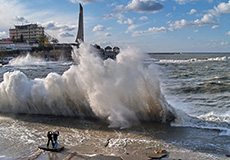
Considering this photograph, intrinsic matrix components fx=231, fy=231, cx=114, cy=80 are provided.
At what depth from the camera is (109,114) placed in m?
12.2

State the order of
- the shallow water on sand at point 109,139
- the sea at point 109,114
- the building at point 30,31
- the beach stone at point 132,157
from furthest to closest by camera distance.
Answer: the building at point 30,31
the sea at point 109,114
the shallow water on sand at point 109,139
the beach stone at point 132,157

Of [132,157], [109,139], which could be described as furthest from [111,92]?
[132,157]

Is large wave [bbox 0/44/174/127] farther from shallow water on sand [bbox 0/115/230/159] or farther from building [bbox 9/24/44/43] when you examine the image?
building [bbox 9/24/44/43]

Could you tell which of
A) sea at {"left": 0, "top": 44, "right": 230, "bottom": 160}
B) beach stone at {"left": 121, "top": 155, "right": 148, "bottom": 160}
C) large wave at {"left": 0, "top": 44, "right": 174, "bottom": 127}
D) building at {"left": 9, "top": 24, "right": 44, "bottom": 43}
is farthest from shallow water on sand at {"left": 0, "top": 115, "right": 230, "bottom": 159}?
building at {"left": 9, "top": 24, "right": 44, "bottom": 43}

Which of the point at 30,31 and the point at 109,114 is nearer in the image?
the point at 109,114

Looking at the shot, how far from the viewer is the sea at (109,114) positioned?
886cm

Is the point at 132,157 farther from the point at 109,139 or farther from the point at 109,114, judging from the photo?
the point at 109,114

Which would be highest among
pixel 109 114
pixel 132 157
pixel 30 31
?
pixel 30 31

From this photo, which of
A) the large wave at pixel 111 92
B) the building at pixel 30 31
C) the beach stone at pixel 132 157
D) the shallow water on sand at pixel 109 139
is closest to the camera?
the beach stone at pixel 132 157

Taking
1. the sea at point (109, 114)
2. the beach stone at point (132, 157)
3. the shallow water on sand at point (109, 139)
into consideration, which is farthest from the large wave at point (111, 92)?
the beach stone at point (132, 157)

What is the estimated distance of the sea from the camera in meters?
8.86

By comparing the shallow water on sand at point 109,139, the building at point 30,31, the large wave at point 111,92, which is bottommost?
the shallow water on sand at point 109,139

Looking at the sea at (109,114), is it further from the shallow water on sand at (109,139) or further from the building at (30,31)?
the building at (30,31)

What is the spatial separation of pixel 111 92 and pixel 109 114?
1.19 m
